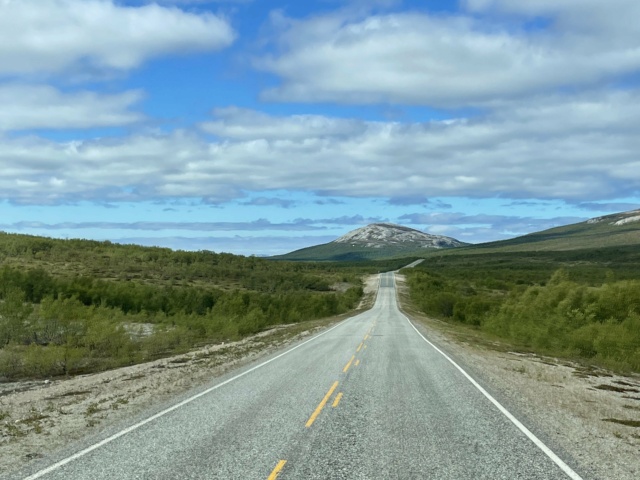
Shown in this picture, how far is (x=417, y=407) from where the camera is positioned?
514 inches

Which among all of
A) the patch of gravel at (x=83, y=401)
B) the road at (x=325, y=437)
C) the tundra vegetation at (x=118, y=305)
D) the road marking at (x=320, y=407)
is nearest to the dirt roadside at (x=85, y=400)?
the patch of gravel at (x=83, y=401)

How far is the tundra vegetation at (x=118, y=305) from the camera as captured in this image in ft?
94.2

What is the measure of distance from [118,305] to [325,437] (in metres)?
40.5

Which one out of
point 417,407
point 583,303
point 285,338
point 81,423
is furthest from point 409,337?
point 81,423

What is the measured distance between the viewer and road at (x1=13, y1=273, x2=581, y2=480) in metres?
8.28

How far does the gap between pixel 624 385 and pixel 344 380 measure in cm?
1031

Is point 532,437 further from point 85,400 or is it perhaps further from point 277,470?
point 85,400

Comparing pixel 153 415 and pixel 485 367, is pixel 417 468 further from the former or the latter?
pixel 485 367

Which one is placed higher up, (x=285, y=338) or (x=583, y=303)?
(x=583, y=303)

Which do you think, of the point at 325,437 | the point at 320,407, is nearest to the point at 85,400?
the point at 320,407

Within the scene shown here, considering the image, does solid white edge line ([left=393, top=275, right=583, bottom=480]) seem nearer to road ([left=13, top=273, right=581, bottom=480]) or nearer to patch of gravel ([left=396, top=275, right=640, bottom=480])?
road ([left=13, top=273, right=581, bottom=480])

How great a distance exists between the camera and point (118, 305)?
4719cm

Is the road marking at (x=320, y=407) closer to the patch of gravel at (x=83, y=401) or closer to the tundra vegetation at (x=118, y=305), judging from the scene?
the patch of gravel at (x=83, y=401)

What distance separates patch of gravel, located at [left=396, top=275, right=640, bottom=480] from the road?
644 millimetres
